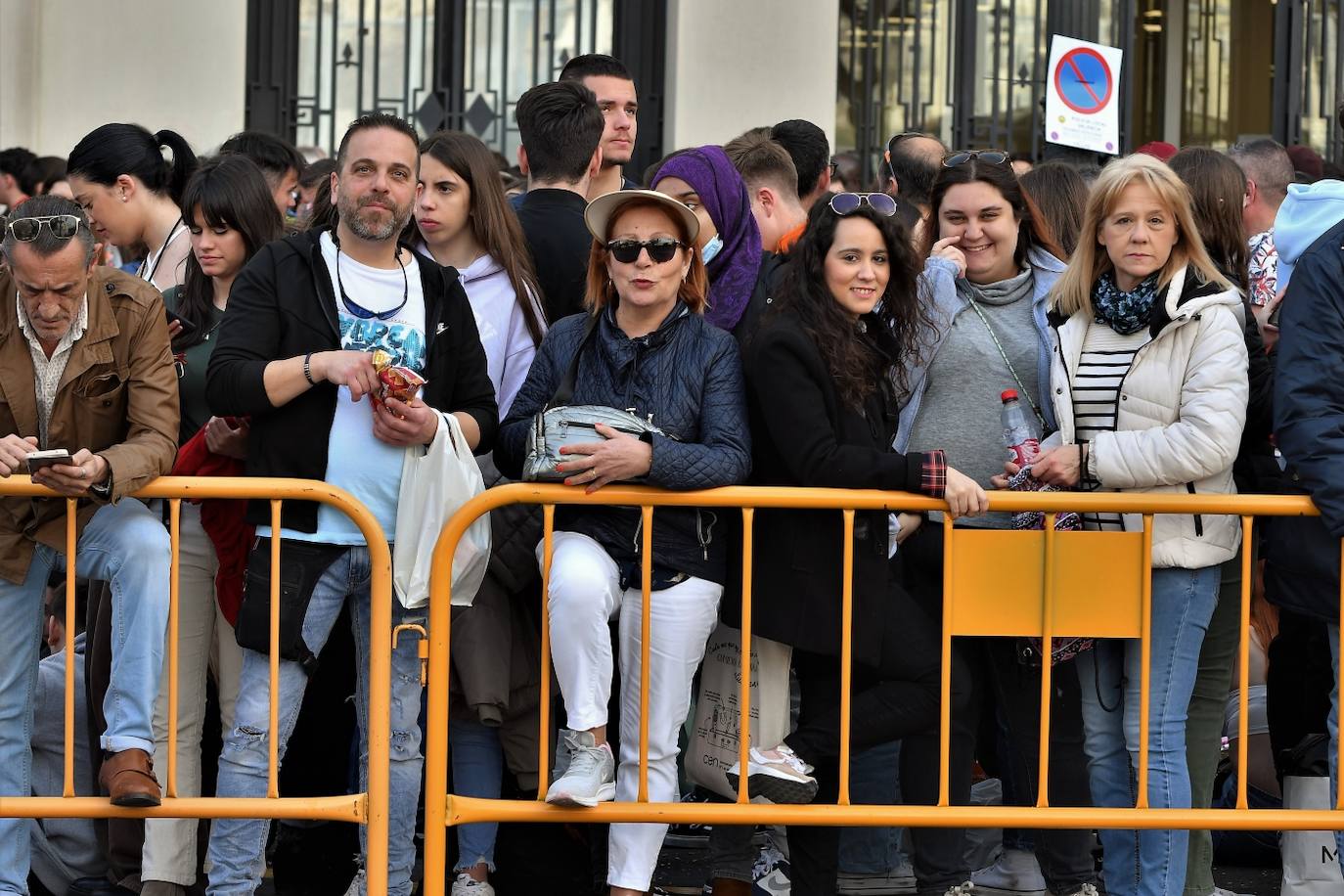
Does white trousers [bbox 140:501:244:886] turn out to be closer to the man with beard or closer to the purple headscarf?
the man with beard

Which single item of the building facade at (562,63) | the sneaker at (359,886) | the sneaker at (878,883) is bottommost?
the sneaker at (878,883)

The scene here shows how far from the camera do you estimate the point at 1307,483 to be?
16.4ft

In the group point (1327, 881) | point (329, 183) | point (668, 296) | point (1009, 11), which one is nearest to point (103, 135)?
point (329, 183)

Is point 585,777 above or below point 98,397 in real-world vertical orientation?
below

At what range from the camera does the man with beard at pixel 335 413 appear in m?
5.02

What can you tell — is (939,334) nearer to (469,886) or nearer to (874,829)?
(874,829)

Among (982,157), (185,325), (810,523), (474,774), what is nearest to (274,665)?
(474,774)

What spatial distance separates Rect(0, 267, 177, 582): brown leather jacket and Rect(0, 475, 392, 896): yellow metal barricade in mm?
93

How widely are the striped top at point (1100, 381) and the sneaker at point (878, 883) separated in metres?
1.50

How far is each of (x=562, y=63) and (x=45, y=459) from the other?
774 cm

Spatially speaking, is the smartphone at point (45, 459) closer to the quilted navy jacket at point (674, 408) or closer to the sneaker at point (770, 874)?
the quilted navy jacket at point (674, 408)

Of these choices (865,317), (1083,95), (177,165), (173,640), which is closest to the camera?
(173,640)

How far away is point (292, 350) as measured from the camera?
5.14m

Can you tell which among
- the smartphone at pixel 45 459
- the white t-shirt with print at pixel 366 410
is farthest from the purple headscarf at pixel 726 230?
the smartphone at pixel 45 459
